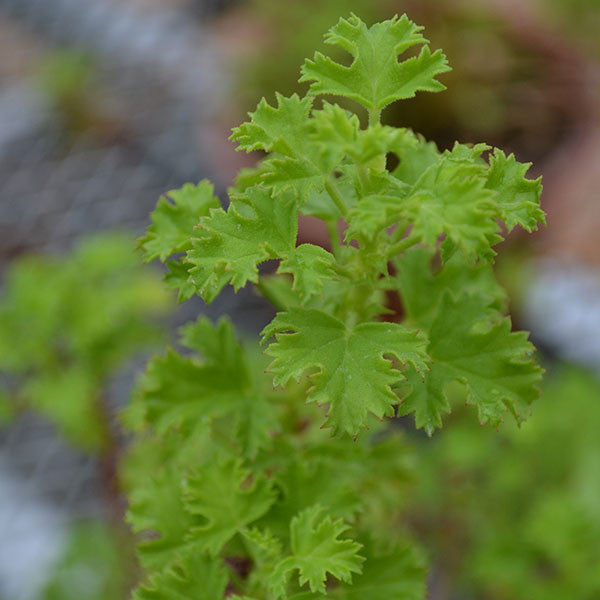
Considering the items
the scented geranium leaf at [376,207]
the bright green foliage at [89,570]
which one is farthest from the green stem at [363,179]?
the bright green foliage at [89,570]

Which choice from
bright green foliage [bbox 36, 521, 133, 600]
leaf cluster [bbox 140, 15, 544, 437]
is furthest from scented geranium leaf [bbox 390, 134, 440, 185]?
bright green foliage [bbox 36, 521, 133, 600]

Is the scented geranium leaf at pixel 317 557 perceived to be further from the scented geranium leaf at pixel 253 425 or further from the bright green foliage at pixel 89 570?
the bright green foliage at pixel 89 570

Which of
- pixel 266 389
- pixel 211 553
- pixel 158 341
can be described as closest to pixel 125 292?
pixel 158 341

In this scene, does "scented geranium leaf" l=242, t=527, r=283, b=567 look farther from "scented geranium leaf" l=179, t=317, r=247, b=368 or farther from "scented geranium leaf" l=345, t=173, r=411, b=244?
"scented geranium leaf" l=345, t=173, r=411, b=244

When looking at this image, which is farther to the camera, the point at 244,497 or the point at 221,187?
the point at 221,187

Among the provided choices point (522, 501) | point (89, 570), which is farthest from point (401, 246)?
point (89, 570)

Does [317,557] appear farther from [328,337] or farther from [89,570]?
[89,570]
